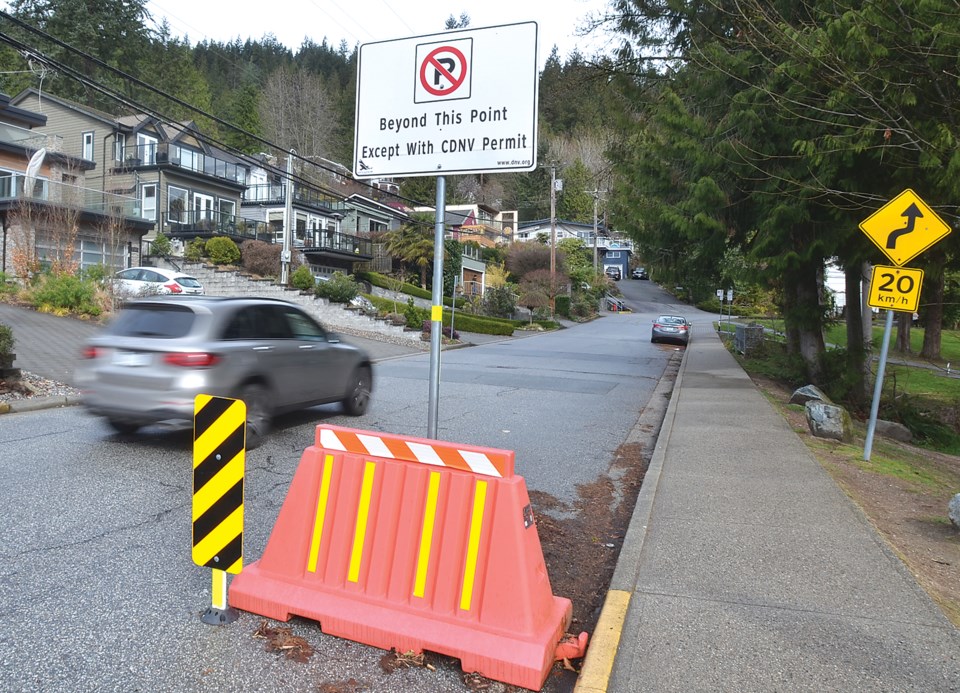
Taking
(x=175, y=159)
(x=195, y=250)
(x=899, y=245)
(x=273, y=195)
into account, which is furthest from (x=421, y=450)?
(x=273, y=195)

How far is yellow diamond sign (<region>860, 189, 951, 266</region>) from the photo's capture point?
26.0 ft

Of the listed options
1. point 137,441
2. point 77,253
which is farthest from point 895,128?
point 77,253

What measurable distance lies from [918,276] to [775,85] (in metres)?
4.88

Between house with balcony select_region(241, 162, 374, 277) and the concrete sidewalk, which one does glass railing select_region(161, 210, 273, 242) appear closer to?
house with balcony select_region(241, 162, 374, 277)

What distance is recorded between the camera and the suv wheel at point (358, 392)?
404 inches

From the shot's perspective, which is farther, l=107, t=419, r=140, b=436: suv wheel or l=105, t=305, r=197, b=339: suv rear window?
l=107, t=419, r=140, b=436: suv wheel

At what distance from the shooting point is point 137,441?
7.96m

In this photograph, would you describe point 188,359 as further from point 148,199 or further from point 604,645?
point 148,199

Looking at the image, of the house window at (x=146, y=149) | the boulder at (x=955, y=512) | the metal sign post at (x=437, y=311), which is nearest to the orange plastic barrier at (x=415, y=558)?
the metal sign post at (x=437, y=311)

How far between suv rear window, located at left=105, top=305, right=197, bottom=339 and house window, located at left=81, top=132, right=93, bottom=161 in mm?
37401

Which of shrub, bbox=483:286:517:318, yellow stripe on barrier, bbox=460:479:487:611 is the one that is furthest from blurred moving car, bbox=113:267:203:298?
shrub, bbox=483:286:517:318

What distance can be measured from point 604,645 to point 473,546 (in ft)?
2.71

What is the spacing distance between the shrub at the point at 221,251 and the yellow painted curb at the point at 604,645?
106 feet

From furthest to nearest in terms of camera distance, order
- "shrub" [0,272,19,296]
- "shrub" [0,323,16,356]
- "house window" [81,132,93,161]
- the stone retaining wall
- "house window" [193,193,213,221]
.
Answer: "house window" [193,193,213,221], "house window" [81,132,93,161], the stone retaining wall, "shrub" [0,272,19,296], "shrub" [0,323,16,356]
